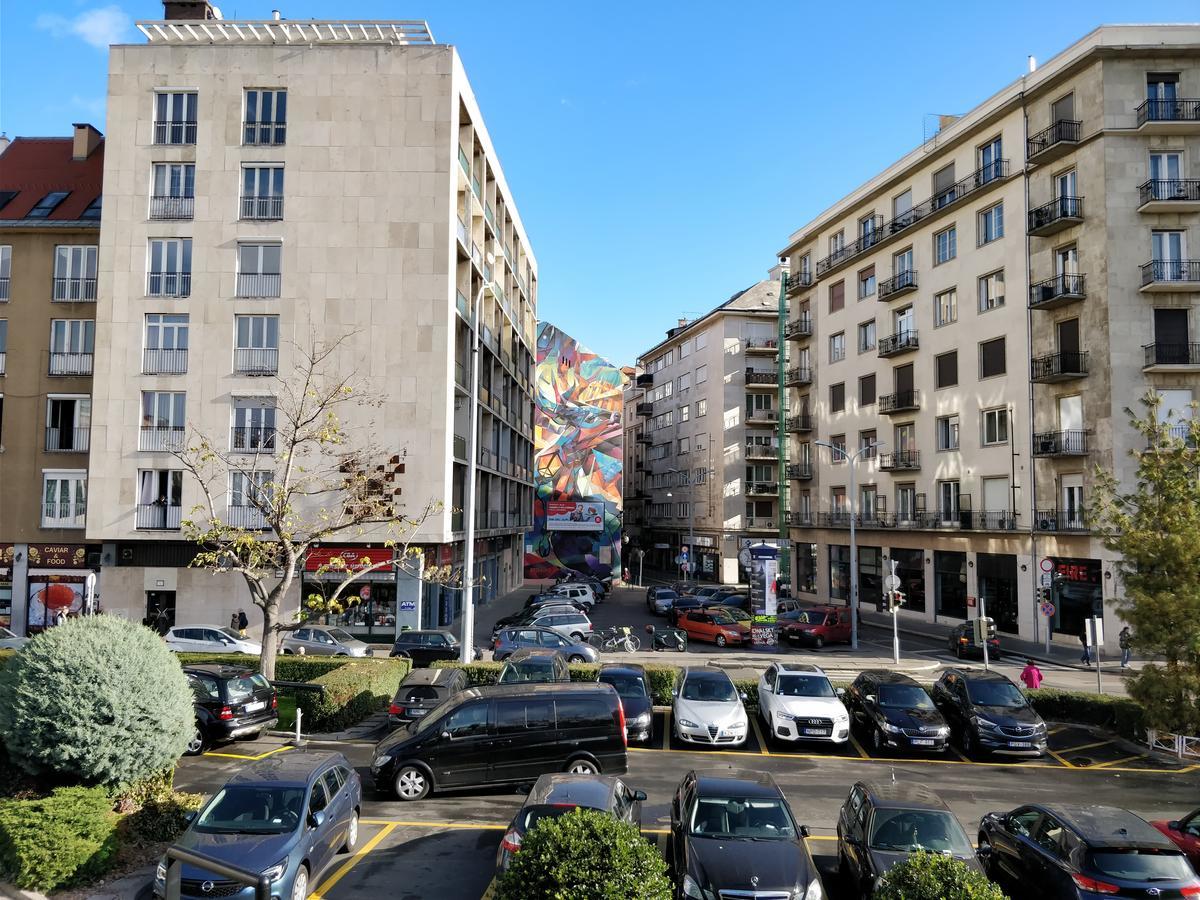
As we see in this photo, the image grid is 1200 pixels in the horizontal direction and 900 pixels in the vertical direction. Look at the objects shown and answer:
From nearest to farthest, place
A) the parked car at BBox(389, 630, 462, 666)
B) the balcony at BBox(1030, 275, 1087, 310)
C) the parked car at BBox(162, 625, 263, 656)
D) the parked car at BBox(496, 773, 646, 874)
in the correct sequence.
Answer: the parked car at BBox(496, 773, 646, 874)
the parked car at BBox(162, 625, 263, 656)
the parked car at BBox(389, 630, 462, 666)
the balcony at BBox(1030, 275, 1087, 310)

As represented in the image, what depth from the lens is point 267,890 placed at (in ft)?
29.5

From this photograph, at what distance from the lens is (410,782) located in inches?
547

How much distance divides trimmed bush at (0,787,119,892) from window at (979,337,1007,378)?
4072 cm

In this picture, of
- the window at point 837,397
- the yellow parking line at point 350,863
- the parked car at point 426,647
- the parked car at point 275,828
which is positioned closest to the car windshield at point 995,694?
the yellow parking line at point 350,863

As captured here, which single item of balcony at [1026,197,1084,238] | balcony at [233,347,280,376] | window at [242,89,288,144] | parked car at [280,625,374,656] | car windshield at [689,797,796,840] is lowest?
parked car at [280,625,374,656]

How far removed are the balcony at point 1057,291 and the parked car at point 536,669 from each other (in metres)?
29.4

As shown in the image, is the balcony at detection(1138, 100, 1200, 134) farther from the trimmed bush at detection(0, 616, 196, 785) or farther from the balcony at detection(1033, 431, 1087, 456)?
the trimmed bush at detection(0, 616, 196, 785)

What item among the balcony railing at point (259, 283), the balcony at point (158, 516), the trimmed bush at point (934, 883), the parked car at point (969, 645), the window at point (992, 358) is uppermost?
the balcony railing at point (259, 283)

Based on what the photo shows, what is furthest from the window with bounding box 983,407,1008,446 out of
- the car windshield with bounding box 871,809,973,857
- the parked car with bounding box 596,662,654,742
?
the car windshield with bounding box 871,809,973,857

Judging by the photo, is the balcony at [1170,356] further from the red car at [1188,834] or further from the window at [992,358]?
the red car at [1188,834]

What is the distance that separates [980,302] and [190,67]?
128ft

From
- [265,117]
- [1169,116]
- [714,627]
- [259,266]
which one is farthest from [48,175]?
[1169,116]

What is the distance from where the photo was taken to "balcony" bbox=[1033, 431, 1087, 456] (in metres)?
35.7

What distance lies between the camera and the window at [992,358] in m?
40.6
